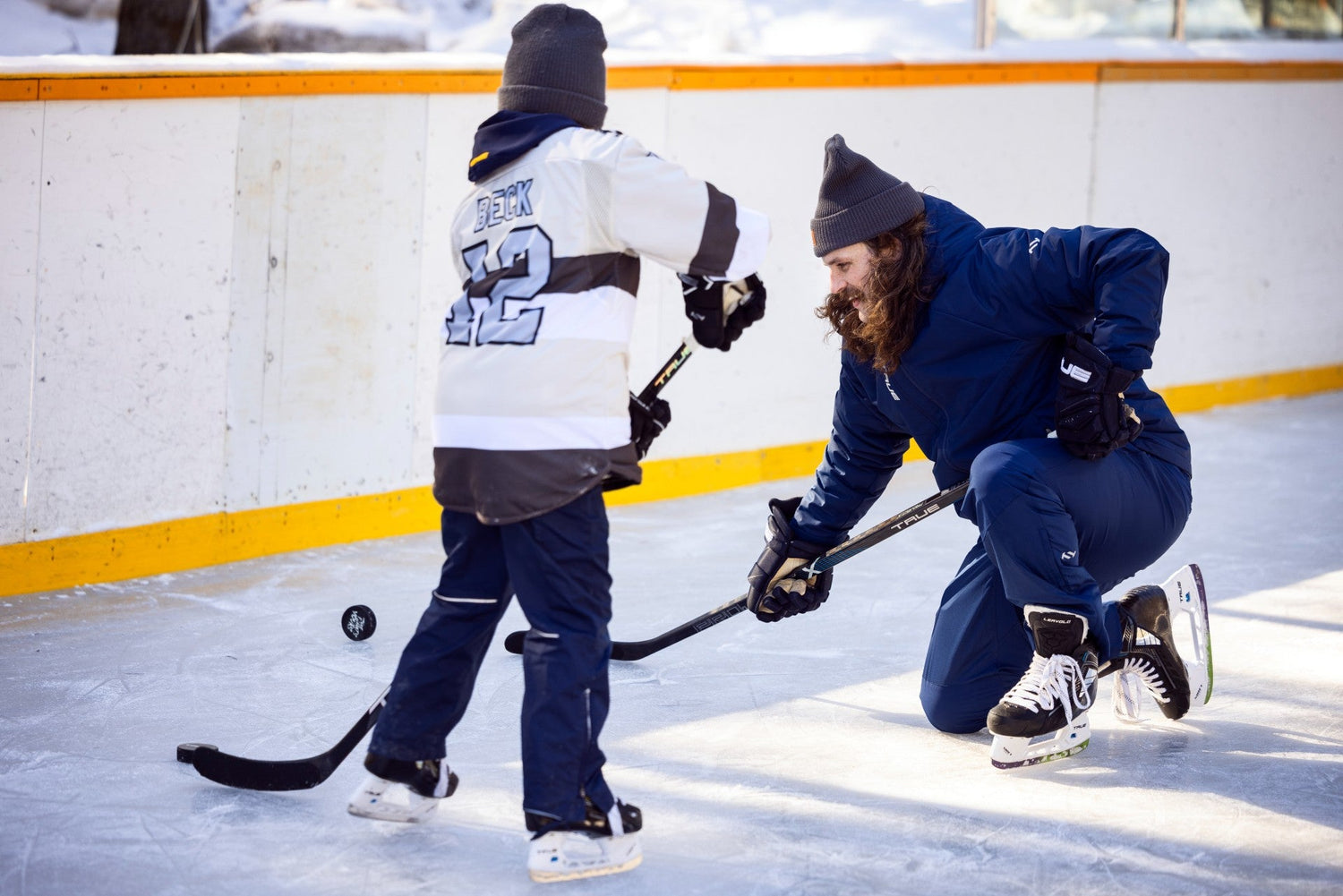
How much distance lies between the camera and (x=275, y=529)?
160 inches

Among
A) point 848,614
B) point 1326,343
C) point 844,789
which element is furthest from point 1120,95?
point 844,789

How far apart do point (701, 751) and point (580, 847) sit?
561 millimetres

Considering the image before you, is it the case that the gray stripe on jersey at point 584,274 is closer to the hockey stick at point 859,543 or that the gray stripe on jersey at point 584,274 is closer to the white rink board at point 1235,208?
the hockey stick at point 859,543

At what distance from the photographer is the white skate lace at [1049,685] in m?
2.56

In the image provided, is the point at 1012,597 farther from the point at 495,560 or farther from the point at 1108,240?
the point at 495,560

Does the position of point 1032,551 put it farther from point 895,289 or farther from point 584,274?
point 584,274

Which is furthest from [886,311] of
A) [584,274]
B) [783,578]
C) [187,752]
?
[187,752]

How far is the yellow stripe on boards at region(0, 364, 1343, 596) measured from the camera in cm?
368

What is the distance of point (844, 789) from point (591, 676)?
57 centimetres

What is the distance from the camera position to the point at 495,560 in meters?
2.31

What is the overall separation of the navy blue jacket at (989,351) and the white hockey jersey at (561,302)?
0.54 metres

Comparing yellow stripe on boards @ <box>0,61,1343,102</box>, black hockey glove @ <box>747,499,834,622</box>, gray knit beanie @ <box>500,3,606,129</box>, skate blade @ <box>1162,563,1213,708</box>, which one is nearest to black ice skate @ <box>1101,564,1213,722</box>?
skate blade @ <box>1162,563,1213,708</box>

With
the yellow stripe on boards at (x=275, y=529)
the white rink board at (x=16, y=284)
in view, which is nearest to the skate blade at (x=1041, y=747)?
the yellow stripe on boards at (x=275, y=529)

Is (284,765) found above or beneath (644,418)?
beneath
